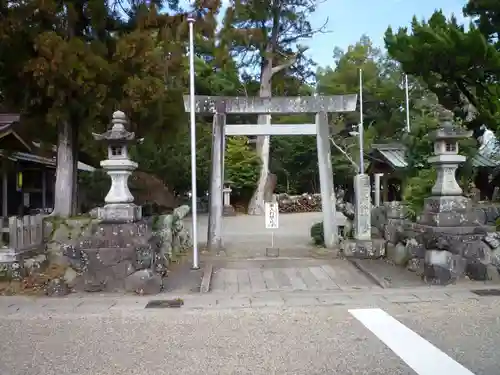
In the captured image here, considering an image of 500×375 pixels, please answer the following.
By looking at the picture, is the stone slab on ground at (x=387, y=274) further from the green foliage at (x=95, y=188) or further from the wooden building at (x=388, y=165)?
the green foliage at (x=95, y=188)

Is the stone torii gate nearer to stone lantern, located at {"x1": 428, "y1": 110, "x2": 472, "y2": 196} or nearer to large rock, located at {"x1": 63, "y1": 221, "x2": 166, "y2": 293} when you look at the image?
stone lantern, located at {"x1": 428, "y1": 110, "x2": 472, "y2": 196}

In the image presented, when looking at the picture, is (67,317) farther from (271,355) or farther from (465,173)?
(465,173)

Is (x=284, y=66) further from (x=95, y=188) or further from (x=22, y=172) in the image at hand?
(x=22, y=172)

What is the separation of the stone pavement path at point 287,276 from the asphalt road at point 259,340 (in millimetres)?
1452

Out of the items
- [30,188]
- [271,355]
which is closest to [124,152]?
[271,355]

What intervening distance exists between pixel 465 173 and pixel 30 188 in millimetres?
15033

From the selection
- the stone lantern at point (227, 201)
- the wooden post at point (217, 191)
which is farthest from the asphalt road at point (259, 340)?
the stone lantern at point (227, 201)

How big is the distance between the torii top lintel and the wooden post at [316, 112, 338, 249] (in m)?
0.31

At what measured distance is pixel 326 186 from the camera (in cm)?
1244

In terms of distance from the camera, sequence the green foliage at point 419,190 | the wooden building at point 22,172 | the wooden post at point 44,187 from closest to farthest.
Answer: the green foliage at point 419,190
the wooden building at point 22,172
the wooden post at point 44,187

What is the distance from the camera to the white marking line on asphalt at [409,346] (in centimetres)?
446

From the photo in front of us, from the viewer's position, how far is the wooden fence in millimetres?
8641

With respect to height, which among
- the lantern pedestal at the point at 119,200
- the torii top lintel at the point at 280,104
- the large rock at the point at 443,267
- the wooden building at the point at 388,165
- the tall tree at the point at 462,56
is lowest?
the large rock at the point at 443,267

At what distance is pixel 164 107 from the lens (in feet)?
39.2
